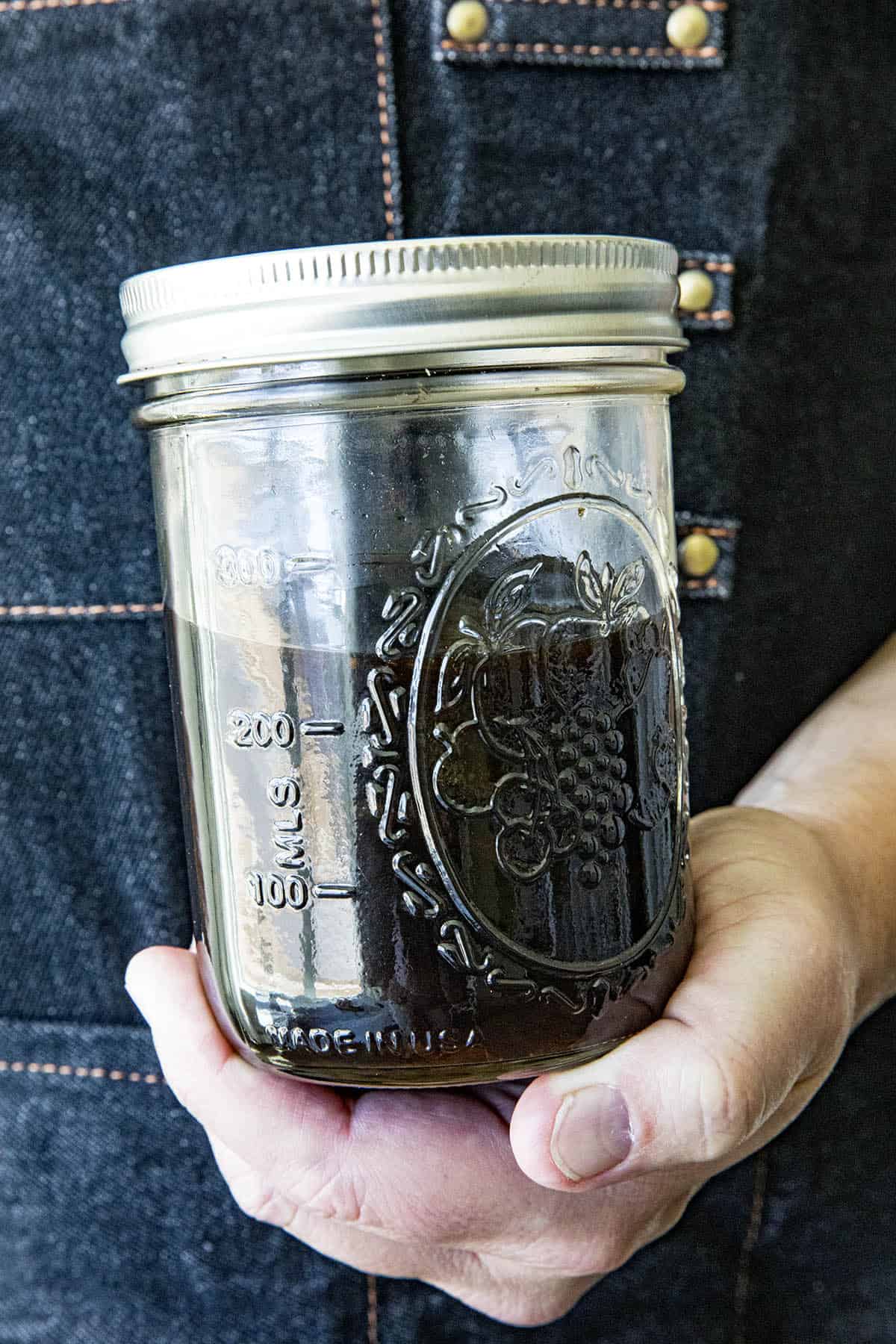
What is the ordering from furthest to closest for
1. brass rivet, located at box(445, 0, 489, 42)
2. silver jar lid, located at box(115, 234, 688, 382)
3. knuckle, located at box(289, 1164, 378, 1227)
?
1. brass rivet, located at box(445, 0, 489, 42)
2. knuckle, located at box(289, 1164, 378, 1227)
3. silver jar lid, located at box(115, 234, 688, 382)

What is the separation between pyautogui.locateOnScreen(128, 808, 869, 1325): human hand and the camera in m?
0.60

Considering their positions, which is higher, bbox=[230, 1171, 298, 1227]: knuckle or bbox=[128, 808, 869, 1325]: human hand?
bbox=[128, 808, 869, 1325]: human hand

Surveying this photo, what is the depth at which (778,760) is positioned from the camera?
92 centimetres

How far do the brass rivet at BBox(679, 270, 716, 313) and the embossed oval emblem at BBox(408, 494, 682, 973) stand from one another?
30cm

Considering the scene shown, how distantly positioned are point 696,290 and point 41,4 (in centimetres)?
46

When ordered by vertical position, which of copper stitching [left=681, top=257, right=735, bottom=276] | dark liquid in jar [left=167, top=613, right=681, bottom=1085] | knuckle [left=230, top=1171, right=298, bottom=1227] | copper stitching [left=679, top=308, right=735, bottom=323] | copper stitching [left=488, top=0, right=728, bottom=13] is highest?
copper stitching [left=488, top=0, right=728, bottom=13]

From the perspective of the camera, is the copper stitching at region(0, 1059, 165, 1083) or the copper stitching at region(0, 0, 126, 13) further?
the copper stitching at region(0, 1059, 165, 1083)

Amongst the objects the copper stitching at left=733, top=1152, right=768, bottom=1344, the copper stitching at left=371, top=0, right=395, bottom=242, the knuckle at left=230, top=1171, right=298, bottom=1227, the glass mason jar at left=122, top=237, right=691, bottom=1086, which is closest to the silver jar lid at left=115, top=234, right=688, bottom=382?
the glass mason jar at left=122, top=237, right=691, bottom=1086

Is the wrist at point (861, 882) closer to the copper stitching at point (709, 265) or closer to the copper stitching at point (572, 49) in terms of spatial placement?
the copper stitching at point (709, 265)

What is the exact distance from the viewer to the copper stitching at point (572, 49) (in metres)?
0.79

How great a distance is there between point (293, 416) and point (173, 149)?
0.38 metres

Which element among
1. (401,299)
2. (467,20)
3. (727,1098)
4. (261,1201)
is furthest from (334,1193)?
(467,20)

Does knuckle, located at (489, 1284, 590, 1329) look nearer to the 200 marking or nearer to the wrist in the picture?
the wrist

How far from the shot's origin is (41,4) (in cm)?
81
